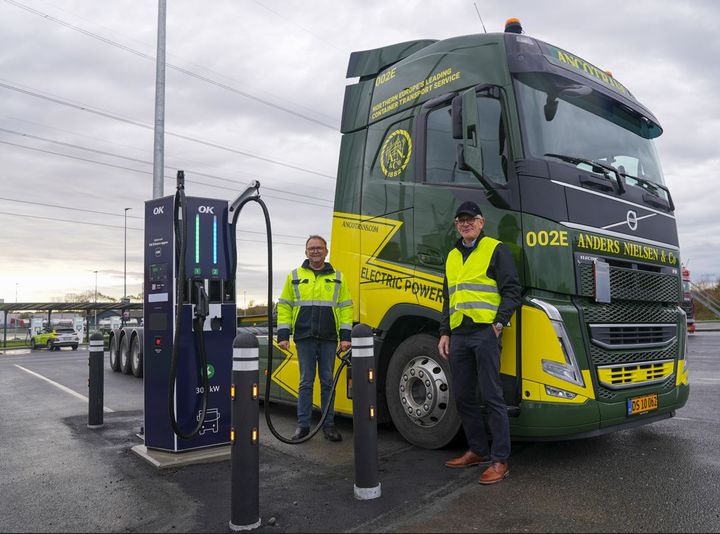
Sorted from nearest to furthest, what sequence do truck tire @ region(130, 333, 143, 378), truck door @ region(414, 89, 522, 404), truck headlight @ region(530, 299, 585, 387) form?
truck headlight @ region(530, 299, 585, 387)
truck door @ region(414, 89, 522, 404)
truck tire @ region(130, 333, 143, 378)

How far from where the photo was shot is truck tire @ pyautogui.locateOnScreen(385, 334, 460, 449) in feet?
14.9

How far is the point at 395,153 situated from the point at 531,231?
1.67m

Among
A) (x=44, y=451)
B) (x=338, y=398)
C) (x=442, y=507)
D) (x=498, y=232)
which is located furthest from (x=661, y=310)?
(x=44, y=451)

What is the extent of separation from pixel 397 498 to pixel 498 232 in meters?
2.04

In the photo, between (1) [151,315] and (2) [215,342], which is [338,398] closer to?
(2) [215,342]

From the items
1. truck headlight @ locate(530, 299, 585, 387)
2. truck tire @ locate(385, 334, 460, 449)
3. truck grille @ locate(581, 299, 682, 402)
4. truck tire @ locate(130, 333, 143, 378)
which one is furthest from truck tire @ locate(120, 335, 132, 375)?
truck grille @ locate(581, 299, 682, 402)

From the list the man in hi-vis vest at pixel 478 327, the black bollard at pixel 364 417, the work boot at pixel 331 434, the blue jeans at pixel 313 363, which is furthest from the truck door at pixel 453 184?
the work boot at pixel 331 434

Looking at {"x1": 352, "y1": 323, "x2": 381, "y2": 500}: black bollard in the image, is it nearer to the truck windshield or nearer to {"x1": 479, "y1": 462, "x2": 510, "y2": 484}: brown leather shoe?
{"x1": 479, "y1": 462, "x2": 510, "y2": 484}: brown leather shoe

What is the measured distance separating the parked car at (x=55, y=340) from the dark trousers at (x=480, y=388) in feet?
99.8

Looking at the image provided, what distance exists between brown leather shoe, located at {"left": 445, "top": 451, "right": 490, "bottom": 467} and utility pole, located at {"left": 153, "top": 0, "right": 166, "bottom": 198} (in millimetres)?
9296

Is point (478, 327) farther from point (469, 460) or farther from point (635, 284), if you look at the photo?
point (635, 284)

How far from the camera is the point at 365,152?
565 cm

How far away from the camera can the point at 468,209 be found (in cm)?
414

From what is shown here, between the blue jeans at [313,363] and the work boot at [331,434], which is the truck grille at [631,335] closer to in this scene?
the blue jeans at [313,363]
